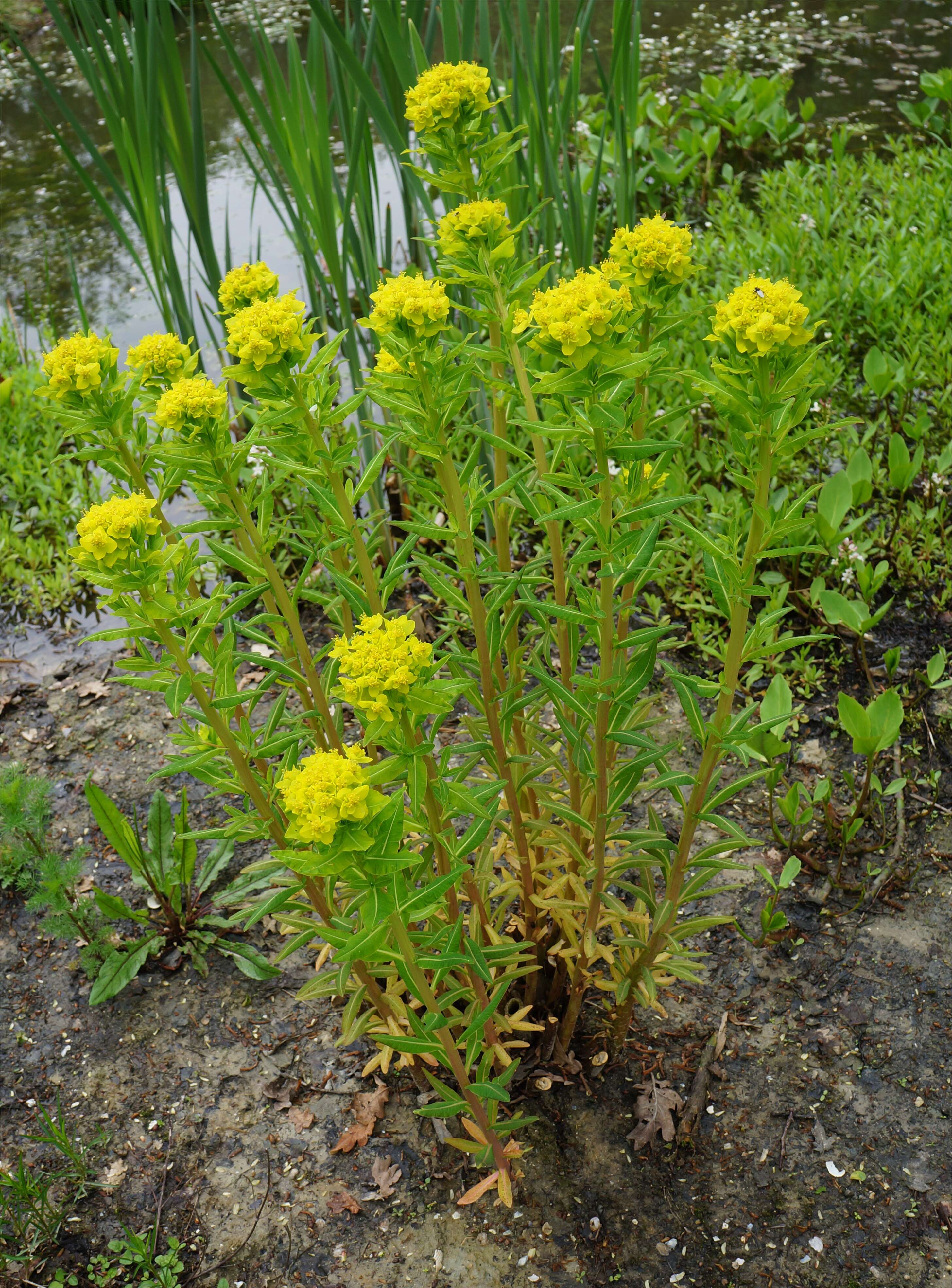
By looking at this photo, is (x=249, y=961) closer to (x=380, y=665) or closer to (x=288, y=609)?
(x=288, y=609)

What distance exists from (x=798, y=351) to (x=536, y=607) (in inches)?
21.1

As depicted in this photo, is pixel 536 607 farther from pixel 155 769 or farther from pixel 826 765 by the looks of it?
pixel 155 769

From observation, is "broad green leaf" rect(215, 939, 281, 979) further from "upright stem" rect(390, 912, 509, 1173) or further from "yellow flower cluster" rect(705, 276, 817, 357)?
"yellow flower cluster" rect(705, 276, 817, 357)

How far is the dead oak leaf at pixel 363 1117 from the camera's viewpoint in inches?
81.0

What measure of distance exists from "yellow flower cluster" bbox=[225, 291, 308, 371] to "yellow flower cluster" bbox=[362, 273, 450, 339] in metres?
0.11

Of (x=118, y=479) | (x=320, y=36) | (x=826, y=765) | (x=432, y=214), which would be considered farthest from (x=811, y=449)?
(x=118, y=479)

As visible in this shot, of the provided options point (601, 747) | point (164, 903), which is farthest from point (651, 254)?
point (164, 903)

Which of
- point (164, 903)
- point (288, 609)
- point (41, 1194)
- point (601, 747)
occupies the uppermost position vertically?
point (288, 609)

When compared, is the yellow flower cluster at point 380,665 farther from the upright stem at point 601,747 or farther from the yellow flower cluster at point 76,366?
the yellow flower cluster at point 76,366

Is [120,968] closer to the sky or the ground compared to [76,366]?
closer to the ground

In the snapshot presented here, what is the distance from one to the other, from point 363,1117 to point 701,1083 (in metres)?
0.75

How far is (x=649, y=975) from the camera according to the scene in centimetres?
185

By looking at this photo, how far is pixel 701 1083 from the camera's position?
2047mm

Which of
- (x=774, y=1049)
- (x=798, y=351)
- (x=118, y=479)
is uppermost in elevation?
(x=798, y=351)
